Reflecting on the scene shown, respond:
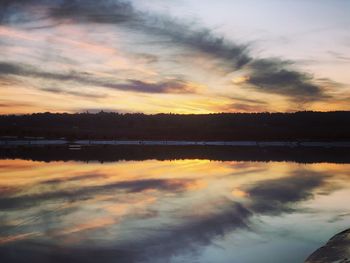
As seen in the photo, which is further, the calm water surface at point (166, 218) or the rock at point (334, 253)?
the calm water surface at point (166, 218)

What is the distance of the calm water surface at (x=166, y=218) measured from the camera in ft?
33.4

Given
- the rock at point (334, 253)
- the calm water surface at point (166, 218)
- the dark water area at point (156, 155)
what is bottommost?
the calm water surface at point (166, 218)

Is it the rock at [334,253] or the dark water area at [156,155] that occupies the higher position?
the dark water area at [156,155]

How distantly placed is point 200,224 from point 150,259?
390 centimetres

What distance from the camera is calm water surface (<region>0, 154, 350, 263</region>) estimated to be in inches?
401

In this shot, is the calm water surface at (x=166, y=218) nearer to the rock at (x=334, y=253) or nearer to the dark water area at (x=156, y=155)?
the rock at (x=334, y=253)

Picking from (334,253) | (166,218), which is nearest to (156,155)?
(166,218)

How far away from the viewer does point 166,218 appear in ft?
46.2

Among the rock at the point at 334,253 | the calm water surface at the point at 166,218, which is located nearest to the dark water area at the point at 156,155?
the calm water surface at the point at 166,218

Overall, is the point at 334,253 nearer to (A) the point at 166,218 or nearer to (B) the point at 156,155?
(A) the point at 166,218

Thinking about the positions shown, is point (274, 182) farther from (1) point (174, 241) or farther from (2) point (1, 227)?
(2) point (1, 227)

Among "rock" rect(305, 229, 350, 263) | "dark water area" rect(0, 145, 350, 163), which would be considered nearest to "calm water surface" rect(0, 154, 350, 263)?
"rock" rect(305, 229, 350, 263)

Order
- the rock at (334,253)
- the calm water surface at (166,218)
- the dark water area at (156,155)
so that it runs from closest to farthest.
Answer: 1. the rock at (334,253)
2. the calm water surface at (166,218)
3. the dark water area at (156,155)

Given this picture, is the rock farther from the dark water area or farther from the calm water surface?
the dark water area
